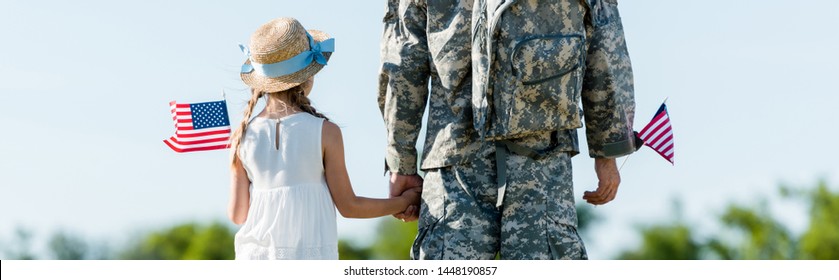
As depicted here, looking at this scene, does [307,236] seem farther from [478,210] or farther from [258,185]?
[478,210]

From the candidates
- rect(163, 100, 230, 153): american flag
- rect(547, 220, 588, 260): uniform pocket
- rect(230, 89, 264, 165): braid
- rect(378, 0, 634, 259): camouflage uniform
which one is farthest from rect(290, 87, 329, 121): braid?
rect(547, 220, 588, 260): uniform pocket

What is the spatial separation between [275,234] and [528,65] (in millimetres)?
1441

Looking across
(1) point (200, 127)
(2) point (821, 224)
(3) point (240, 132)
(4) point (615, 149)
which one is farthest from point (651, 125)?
(2) point (821, 224)

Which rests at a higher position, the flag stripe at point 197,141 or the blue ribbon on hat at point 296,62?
the blue ribbon on hat at point 296,62

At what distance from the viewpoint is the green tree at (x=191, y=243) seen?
228 ft

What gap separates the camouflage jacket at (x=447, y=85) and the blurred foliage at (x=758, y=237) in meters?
59.6

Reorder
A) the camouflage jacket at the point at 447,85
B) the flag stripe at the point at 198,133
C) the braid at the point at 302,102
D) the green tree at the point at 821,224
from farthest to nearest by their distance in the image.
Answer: the green tree at the point at 821,224, the flag stripe at the point at 198,133, the braid at the point at 302,102, the camouflage jacket at the point at 447,85

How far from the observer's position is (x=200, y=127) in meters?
7.45

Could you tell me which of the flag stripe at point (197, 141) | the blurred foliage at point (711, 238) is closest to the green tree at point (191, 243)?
the blurred foliage at point (711, 238)

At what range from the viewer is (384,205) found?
6754 millimetres

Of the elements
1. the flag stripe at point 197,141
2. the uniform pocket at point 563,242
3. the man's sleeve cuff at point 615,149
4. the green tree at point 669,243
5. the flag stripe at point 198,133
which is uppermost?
the flag stripe at point 198,133

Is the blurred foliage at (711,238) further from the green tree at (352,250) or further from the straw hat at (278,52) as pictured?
the straw hat at (278,52)

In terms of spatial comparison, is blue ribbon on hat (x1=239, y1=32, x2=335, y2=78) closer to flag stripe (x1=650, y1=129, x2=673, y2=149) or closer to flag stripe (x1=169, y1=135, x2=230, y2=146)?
flag stripe (x1=169, y1=135, x2=230, y2=146)

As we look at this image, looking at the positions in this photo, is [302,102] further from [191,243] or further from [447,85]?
[191,243]
